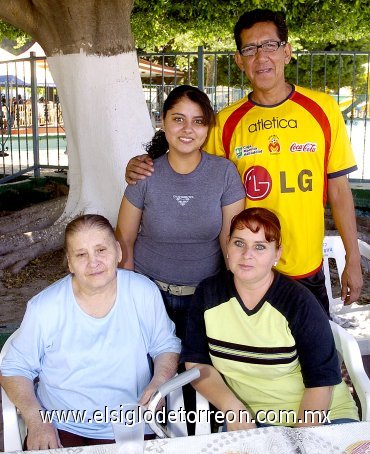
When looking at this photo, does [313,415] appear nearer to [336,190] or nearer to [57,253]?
[336,190]

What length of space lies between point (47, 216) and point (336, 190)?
4522 millimetres

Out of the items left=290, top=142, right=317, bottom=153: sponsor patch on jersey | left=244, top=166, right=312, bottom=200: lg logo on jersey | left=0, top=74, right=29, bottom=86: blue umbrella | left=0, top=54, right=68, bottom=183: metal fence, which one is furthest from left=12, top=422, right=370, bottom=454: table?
left=0, top=74, right=29, bottom=86: blue umbrella

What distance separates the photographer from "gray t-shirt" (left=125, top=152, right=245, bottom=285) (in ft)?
7.70

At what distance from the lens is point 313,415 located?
197 cm

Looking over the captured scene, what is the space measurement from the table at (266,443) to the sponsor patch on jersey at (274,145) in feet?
4.01

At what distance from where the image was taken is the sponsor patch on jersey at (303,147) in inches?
95.1

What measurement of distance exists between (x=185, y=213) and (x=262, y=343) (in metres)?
0.63

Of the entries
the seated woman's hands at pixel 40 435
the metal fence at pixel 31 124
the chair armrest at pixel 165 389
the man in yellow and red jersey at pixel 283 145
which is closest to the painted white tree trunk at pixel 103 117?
the man in yellow and red jersey at pixel 283 145

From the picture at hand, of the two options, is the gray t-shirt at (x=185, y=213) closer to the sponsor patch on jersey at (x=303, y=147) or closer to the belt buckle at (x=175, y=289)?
the belt buckle at (x=175, y=289)

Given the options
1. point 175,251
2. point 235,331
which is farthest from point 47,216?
A: point 235,331

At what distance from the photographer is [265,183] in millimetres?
2439

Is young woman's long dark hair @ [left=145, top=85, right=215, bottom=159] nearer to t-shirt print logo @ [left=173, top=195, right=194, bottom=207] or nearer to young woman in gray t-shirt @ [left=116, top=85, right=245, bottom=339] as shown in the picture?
young woman in gray t-shirt @ [left=116, top=85, right=245, bottom=339]

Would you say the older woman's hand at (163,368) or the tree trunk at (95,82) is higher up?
the tree trunk at (95,82)

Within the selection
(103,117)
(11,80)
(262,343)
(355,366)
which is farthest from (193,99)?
(11,80)
